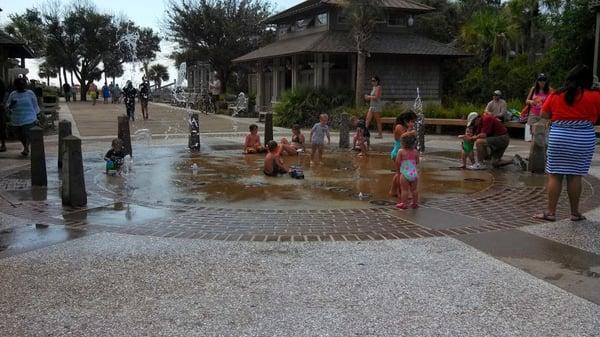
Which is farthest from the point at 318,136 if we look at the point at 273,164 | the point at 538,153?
the point at 538,153

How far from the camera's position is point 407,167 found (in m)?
7.43

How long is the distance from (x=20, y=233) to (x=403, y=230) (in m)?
4.10

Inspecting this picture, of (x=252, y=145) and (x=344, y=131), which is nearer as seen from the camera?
(x=252, y=145)

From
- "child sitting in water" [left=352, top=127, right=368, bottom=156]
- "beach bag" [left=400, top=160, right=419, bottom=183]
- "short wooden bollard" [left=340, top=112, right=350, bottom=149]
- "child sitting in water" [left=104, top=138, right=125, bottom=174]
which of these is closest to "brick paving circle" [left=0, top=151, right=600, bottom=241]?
"beach bag" [left=400, top=160, right=419, bottom=183]

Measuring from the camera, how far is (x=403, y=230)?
6.42 meters

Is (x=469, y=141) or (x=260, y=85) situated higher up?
(x=260, y=85)

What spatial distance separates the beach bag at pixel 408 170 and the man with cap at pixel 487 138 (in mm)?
4139

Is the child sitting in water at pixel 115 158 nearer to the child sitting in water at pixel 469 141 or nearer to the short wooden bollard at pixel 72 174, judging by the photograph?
the short wooden bollard at pixel 72 174

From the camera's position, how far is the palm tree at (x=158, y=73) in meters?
84.5

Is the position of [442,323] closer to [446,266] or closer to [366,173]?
[446,266]

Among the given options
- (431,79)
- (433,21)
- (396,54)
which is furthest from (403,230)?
(433,21)

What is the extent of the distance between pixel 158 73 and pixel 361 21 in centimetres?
6534

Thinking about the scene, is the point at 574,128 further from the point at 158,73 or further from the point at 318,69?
the point at 158,73

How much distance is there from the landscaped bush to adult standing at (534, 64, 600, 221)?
1677 centimetres
